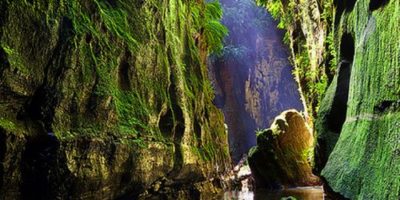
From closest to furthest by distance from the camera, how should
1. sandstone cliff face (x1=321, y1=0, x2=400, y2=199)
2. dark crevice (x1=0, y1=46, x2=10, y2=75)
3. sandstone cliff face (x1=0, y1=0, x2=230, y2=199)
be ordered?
sandstone cliff face (x1=321, y1=0, x2=400, y2=199) → dark crevice (x1=0, y1=46, x2=10, y2=75) → sandstone cliff face (x1=0, y1=0, x2=230, y2=199)

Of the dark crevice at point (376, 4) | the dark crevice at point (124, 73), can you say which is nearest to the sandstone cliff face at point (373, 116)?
the dark crevice at point (376, 4)

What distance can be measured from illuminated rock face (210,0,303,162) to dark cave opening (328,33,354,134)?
951 inches

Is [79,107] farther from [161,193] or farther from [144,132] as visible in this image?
[161,193]

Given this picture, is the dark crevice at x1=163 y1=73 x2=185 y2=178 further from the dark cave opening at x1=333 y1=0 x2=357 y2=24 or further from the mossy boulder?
the mossy boulder

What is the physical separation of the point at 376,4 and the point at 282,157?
1333 centimetres

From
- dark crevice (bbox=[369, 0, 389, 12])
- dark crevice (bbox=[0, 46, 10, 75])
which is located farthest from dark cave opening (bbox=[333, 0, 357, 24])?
dark crevice (bbox=[0, 46, 10, 75])

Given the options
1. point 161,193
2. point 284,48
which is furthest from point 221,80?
point 161,193

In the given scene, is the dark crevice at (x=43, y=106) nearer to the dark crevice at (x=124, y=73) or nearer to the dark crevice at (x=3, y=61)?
the dark crevice at (x=3, y=61)

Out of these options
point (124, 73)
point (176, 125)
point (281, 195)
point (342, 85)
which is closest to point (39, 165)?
point (124, 73)

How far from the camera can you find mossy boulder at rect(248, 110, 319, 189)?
1802cm

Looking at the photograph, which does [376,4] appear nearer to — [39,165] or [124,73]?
[124,73]

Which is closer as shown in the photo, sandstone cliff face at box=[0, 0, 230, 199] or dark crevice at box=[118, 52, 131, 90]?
sandstone cliff face at box=[0, 0, 230, 199]

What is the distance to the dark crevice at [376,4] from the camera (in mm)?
5482

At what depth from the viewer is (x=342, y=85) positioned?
765 centimetres
